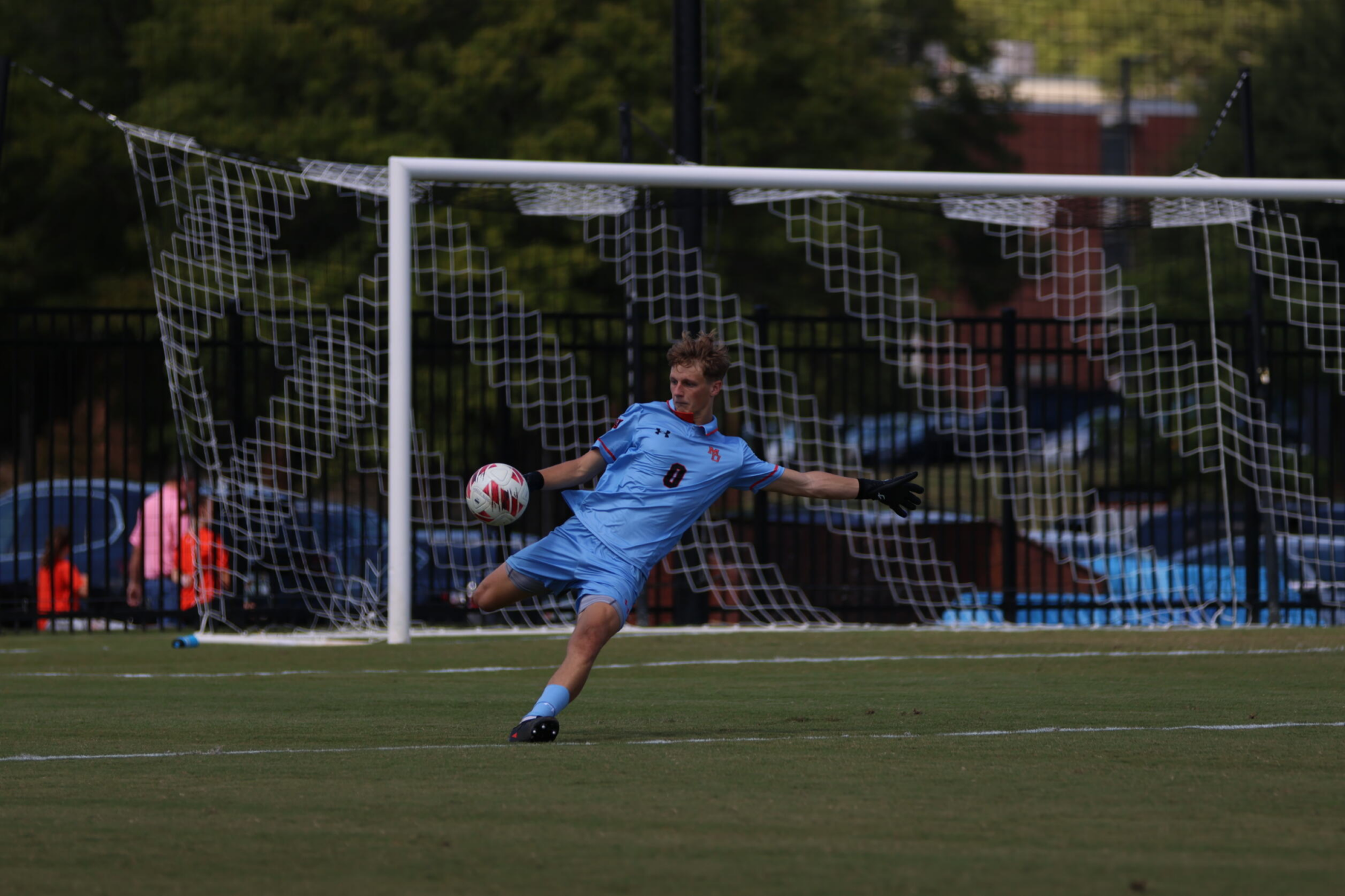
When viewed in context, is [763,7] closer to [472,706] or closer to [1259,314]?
[1259,314]

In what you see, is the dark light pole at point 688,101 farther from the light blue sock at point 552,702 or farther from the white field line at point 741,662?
the light blue sock at point 552,702

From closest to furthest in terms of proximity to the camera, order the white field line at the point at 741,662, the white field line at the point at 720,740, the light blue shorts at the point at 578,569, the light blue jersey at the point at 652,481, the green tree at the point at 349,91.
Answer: the white field line at the point at 720,740 → the light blue shorts at the point at 578,569 → the light blue jersey at the point at 652,481 → the white field line at the point at 741,662 → the green tree at the point at 349,91

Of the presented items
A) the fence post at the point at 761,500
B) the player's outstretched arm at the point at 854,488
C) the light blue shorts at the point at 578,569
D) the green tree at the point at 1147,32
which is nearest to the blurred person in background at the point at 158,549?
the fence post at the point at 761,500

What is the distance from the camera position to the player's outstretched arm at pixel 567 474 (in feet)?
24.1

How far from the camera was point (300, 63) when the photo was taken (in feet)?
79.7

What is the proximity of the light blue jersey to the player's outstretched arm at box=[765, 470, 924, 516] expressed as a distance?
0.89 feet

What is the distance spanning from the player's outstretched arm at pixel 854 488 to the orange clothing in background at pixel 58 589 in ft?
28.2

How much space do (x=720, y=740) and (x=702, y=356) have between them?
5.10 feet

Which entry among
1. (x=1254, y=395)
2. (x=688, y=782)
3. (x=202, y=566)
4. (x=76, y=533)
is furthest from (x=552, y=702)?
(x=76, y=533)

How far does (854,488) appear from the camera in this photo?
24.5 feet

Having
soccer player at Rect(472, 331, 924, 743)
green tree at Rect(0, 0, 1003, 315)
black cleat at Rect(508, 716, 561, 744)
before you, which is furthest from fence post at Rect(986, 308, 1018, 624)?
black cleat at Rect(508, 716, 561, 744)

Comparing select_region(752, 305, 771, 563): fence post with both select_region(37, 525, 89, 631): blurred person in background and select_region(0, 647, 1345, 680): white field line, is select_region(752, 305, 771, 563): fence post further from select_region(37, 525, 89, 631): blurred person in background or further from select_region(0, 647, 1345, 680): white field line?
select_region(37, 525, 89, 631): blurred person in background

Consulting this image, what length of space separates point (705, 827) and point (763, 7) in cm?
2181

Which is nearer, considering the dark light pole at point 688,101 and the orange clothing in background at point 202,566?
the orange clothing in background at point 202,566
